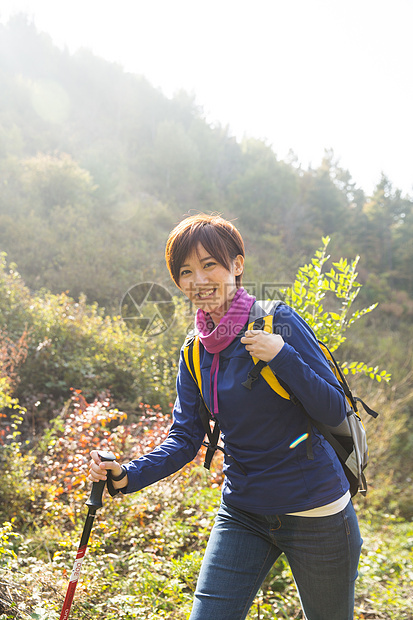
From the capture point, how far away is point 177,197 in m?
23.6

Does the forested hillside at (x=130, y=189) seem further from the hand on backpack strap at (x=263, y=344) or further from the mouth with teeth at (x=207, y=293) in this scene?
the hand on backpack strap at (x=263, y=344)

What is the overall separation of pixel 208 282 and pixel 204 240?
0.50ft

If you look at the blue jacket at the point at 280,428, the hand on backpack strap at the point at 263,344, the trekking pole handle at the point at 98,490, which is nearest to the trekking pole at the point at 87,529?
the trekking pole handle at the point at 98,490

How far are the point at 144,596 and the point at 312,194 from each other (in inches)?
1069

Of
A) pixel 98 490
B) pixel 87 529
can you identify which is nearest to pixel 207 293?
pixel 98 490

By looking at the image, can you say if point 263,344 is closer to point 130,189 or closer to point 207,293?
point 207,293

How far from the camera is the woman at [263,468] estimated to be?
4.46 feet

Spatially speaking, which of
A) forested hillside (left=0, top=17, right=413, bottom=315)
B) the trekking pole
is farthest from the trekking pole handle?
forested hillside (left=0, top=17, right=413, bottom=315)

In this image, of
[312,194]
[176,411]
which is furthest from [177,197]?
[176,411]

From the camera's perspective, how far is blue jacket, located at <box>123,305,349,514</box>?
1313mm

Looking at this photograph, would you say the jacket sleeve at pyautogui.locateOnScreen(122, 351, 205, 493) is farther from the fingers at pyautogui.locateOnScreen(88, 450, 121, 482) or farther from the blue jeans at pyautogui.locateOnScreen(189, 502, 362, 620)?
the blue jeans at pyautogui.locateOnScreen(189, 502, 362, 620)

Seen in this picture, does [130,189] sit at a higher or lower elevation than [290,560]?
higher

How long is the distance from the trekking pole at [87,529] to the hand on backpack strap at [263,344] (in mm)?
598

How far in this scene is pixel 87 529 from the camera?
154cm
